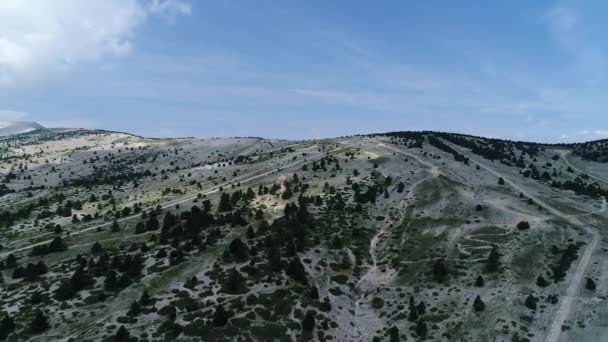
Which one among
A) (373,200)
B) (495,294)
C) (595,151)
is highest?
(595,151)

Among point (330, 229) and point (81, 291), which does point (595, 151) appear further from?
point (81, 291)

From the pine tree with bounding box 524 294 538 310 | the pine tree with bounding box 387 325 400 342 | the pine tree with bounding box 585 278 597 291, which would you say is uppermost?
the pine tree with bounding box 585 278 597 291

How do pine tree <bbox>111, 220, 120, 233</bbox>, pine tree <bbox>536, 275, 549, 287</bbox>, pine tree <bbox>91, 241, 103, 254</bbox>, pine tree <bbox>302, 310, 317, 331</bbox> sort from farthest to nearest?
pine tree <bbox>111, 220, 120, 233</bbox>, pine tree <bbox>91, 241, 103, 254</bbox>, pine tree <bbox>536, 275, 549, 287</bbox>, pine tree <bbox>302, 310, 317, 331</bbox>

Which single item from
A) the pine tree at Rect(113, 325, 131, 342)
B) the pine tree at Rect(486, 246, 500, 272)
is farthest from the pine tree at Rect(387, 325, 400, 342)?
the pine tree at Rect(113, 325, 131, 342)

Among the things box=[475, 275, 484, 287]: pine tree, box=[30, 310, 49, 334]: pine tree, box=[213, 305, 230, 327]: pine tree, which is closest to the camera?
box=[30, 310, 49, 334]: pine tree

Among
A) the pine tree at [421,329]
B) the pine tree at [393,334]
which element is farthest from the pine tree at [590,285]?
the pine tree at [393,334]

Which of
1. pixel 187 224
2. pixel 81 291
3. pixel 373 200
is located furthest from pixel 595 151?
pixel 81 291

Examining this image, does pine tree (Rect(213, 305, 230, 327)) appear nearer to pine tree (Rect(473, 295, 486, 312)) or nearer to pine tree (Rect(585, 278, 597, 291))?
pine tree (Rect(473, 295, 486, 312))

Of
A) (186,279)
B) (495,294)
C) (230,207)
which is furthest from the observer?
(230,207)
